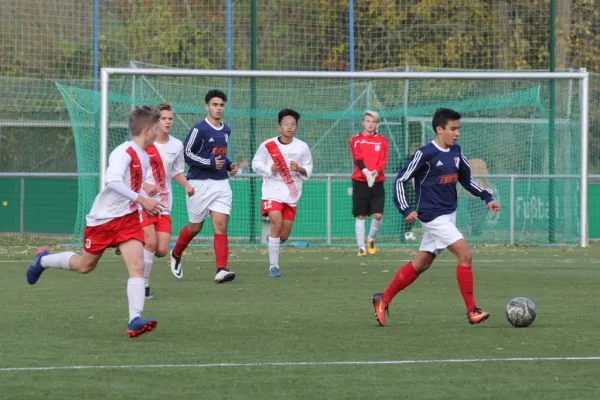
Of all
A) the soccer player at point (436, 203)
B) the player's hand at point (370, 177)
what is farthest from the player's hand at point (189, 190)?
the player's hand at point (370, 177)

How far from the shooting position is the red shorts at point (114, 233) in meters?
9.16

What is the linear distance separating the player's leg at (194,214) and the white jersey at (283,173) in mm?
1177

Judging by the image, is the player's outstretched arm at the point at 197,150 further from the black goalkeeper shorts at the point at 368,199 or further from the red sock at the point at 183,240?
the black goalkeeper shorts at the point at 368,199

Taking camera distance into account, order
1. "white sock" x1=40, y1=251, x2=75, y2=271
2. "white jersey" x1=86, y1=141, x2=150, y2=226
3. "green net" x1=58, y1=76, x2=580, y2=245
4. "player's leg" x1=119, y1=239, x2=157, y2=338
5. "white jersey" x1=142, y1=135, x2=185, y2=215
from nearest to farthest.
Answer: "player's leg" x1=119, y1=239, x2=157, y2=338
"white jersey" x1=86, y1=141, x2=150, y2=226
"white sock" x1=40, y1=251, x2=75, y2=271
"white jersey" x1=142, y1=135, x2=185, y2=215
"green net" x1=58, y1=76, x2=580, y2=245

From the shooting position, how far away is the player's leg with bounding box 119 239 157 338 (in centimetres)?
874

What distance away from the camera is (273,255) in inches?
590

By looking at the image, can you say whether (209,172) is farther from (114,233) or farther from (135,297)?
(135,297)

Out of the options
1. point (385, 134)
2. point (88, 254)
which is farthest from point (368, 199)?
point (88, 254)

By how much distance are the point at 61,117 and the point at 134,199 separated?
55.8 ft

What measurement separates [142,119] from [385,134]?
13.8 metres

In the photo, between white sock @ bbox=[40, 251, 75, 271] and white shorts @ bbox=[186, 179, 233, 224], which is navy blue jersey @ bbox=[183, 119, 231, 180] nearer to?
white shorts @ bbox=[186, 179, 233, 224]

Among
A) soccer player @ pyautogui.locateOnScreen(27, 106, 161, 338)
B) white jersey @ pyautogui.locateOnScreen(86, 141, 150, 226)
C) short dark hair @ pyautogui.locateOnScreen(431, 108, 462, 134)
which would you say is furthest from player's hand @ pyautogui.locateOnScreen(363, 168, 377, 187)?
white jersey @ pyautogui.locateOnScreen(86, 141, 150, 226)

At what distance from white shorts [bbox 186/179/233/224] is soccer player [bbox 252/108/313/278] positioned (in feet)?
3.59

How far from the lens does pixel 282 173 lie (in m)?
15.4
